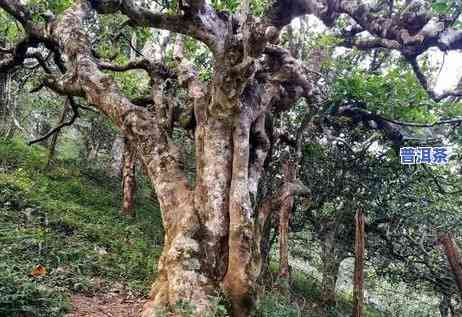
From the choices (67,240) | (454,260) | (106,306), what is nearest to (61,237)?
Result: (67,240)

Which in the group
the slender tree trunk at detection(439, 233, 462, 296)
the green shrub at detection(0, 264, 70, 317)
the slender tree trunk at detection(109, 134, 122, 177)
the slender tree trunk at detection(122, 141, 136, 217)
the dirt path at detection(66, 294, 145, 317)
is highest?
the slender tree trunk at detection(109, 134, 122, 177)

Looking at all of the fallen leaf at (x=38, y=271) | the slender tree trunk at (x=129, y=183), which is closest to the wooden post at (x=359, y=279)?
the fallen leaf at (x=38, y=271)

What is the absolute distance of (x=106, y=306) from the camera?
5289mm

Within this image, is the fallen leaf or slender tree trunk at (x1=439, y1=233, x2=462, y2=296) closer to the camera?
the fallen leaf

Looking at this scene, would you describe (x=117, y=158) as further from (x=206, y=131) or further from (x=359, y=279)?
(x=359, y=279)

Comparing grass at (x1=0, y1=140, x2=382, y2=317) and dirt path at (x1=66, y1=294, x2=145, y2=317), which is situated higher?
grass at (x1=0, y1=140, x2=382, y2=317)

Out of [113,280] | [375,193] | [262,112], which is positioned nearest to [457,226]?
[375,193]

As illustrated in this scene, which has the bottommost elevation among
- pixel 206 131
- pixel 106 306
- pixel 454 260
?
pixel 106 306

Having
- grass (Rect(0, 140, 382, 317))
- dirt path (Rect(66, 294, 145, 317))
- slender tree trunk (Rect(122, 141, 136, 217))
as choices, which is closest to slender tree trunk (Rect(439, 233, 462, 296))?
grass (Rect(0, 140, 382, 317))

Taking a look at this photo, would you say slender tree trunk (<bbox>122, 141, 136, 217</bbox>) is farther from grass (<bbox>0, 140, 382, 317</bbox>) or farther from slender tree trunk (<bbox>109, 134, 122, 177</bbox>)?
slender tree trunk (<bbox>109, 134, 122, 177</bbox>)

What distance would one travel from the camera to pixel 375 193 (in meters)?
9.10

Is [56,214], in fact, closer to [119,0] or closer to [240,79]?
[119,0]

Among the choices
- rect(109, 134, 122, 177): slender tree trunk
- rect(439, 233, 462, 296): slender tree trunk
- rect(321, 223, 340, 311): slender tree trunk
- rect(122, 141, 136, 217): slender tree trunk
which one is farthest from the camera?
rect(109, 134, 122, 177): slender tree trunk

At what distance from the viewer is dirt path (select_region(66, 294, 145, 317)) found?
4882 mm
